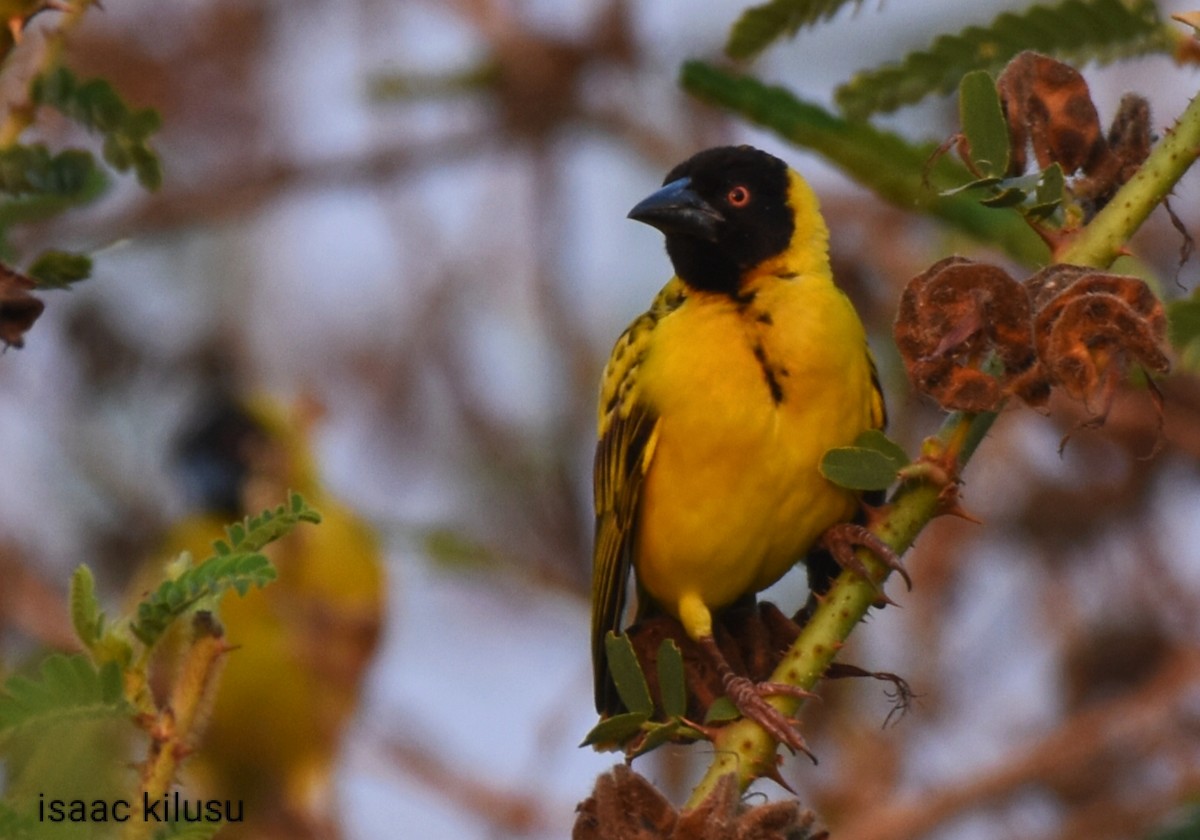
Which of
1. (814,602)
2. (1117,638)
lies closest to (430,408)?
(1117,638)

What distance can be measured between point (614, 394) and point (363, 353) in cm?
323

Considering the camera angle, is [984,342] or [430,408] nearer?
[984,342]

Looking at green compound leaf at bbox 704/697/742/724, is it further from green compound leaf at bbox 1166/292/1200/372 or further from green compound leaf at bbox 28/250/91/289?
green compound leaf at bbox 28/250/91/289

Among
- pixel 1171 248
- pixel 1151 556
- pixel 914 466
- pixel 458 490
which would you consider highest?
pixel 458 490

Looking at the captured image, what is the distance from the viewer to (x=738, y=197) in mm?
2725

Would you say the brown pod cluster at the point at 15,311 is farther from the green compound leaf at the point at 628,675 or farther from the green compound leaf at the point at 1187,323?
the green compound leaf at the point at 1187,323

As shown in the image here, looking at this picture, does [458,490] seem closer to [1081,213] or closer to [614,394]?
[614,394]

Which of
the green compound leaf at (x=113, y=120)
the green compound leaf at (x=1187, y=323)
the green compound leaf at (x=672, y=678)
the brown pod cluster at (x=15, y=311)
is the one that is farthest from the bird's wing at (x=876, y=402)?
the brown pod cluster at (x=15, y=311)

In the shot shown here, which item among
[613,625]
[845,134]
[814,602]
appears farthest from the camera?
[613,625]

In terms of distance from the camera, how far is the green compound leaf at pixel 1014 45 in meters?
1.67

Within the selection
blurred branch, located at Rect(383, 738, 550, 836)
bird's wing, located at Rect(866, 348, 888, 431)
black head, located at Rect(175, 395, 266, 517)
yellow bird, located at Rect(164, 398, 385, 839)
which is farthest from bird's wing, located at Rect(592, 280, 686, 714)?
black head, located at Rect(175, 395, 266, 517)

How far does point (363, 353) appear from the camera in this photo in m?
5.80

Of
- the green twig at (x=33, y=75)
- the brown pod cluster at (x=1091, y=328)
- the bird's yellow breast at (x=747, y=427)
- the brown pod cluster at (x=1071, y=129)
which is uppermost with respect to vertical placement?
the bird's yellow breast at (x=747, y=427)

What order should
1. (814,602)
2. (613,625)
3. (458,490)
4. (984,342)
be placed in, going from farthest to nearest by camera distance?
(458,490) → (613,625) → (814,602) → (984,342)
